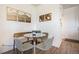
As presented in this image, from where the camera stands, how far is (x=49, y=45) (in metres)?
1.98

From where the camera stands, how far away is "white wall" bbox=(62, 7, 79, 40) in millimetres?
2030

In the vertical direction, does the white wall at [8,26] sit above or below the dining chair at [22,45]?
above

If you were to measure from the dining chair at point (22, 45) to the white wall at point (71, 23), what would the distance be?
2.44ft

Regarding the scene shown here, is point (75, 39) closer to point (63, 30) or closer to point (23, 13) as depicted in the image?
point (63, 30)

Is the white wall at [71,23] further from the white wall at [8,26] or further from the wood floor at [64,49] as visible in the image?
the white wall at [8,26]

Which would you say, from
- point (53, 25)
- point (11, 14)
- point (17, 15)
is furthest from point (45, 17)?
point (11, 14)

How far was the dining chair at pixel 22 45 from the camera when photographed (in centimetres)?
193

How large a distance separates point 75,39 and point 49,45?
55 centimetres

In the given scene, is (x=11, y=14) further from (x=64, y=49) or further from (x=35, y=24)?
(x=64, y=49)

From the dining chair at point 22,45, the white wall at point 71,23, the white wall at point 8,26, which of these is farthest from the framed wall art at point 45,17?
the dining chair at point 22,45

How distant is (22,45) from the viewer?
6.43 feet
